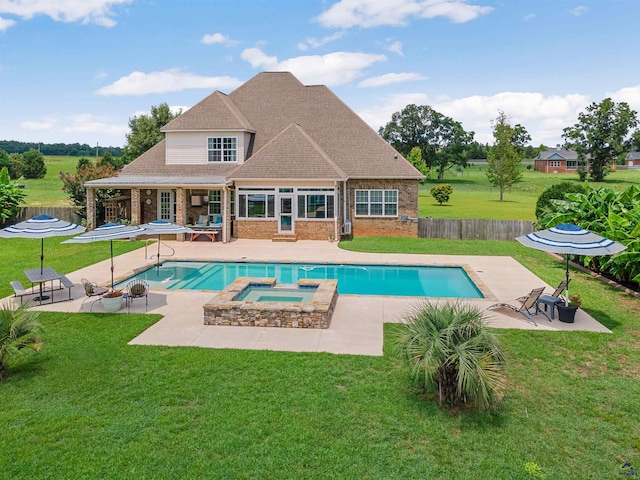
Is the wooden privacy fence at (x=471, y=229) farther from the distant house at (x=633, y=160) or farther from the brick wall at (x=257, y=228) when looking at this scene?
the distant house at (x=633, y=160)

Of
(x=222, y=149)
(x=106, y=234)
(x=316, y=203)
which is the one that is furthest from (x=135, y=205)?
(x=106, y=234)

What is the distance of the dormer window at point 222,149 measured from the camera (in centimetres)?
2691

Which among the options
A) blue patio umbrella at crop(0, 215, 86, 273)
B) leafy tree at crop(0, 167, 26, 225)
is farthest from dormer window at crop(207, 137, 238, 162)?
blue patio umbrella at crop(0, 215, 86, 273)

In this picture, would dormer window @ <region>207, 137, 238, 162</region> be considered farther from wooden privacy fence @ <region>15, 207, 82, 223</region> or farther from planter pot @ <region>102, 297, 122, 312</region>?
planter pot @ <region>102, 297, 122, 312</region>

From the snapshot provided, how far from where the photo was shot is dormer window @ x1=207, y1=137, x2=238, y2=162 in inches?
1059

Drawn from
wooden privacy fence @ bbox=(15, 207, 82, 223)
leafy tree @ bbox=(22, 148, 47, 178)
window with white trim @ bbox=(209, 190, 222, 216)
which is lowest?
wooden privacy fence @ bbox=(15, 207, 82, 223)

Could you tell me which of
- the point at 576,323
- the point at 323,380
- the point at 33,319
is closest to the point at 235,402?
the point at 323,380

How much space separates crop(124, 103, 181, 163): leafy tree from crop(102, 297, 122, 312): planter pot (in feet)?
112

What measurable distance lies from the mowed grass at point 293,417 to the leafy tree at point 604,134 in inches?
3033

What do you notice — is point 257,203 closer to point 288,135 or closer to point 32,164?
point 288,135

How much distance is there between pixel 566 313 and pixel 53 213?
2949cm

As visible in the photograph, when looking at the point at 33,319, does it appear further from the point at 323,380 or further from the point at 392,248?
the point at 392,248

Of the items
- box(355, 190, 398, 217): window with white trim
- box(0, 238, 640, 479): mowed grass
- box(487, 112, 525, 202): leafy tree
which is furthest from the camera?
box(487, 112, 525, 202): leafy tree

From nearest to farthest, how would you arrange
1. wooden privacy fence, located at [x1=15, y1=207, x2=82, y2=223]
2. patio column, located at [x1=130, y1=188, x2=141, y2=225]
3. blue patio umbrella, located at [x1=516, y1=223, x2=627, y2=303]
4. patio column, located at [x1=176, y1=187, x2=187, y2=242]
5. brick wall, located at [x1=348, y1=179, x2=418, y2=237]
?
blue patio umbrella, located at [x1=516, y1=223, x2=627, y2=303]
patio column, located at [x1=176, y1=187, x2=187, y2=242]
patio column, located at [x1=130, y1=188, x2=141, y2=225]
brick wall, located at [x1=348, y1=179, x2=418, y2=237]
wooden privacy fence, located at [x1=15, y1=207, x2=82, y2=223]
